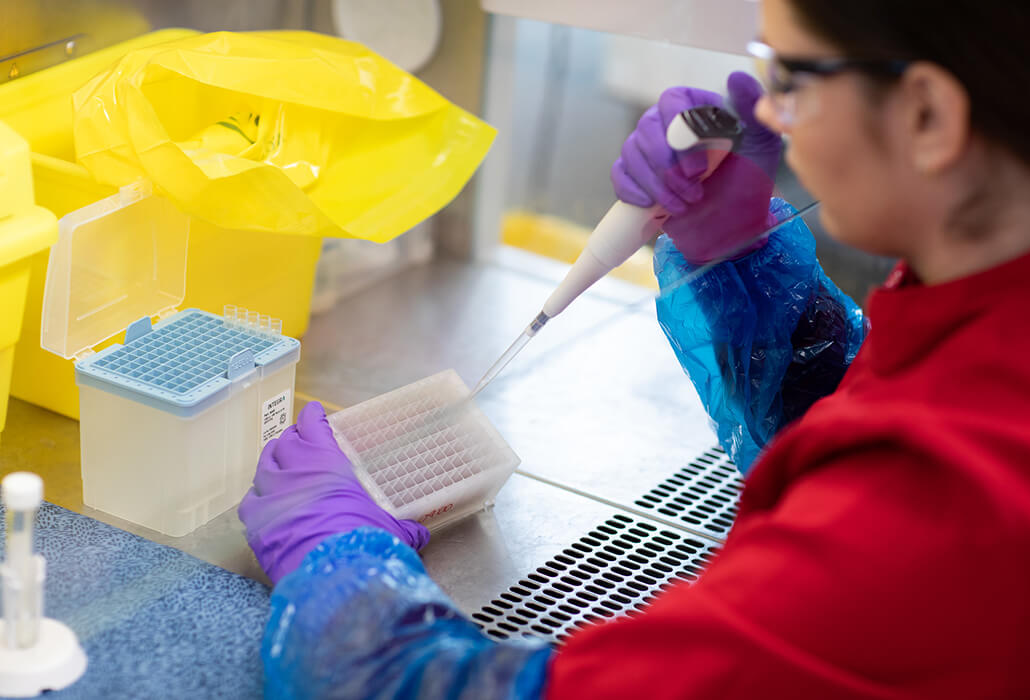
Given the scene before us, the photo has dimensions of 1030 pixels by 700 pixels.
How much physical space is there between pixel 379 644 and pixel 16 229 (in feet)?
2.06

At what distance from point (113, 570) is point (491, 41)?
3.52ft

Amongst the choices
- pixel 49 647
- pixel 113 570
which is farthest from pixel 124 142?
pixel 49 647

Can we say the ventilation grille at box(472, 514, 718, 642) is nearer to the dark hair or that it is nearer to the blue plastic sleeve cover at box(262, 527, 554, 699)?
the blue plastic sleeve cover at box(262, 527, 554, 699)

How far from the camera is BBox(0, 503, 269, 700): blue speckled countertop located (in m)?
0.87

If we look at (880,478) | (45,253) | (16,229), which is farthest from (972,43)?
(45,253)

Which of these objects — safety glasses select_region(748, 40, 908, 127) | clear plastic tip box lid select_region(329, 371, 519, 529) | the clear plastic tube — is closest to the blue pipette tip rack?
clear plastic tip box lid select_region(329, 371, 519, 529)

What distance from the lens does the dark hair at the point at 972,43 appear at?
0.58 meters

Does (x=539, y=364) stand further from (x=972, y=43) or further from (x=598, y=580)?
(x=972, y=43)

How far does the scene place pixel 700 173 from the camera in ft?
3.24

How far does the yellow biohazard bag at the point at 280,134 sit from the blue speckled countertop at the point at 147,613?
1.21 ft

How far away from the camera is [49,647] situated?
0.85 meters

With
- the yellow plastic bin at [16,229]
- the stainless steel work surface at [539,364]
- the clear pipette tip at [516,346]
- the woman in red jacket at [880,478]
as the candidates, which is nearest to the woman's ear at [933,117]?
the woman in red jacket at [880,478]

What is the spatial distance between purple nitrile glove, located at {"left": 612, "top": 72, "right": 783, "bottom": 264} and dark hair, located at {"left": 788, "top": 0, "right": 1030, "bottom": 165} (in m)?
0.33

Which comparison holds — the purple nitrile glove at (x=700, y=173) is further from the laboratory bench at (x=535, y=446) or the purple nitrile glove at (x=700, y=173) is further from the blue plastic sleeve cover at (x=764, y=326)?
the laboratory bench at (x=535, y=446)
